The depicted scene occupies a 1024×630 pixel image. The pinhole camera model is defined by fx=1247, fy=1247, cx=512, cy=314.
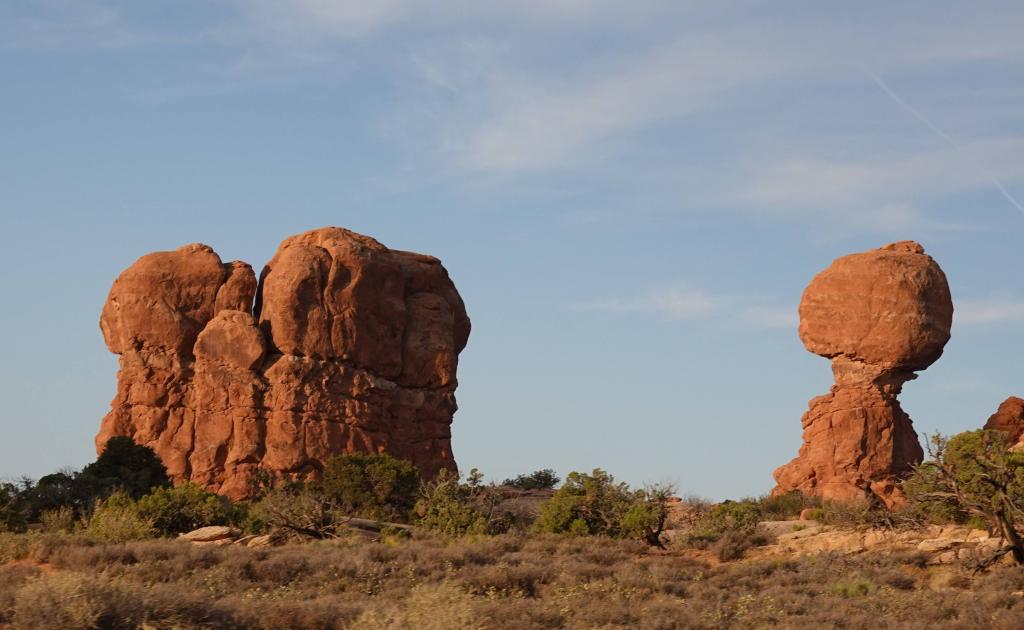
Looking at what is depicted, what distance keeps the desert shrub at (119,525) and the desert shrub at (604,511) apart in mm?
10327

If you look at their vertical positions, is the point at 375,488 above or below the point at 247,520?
above

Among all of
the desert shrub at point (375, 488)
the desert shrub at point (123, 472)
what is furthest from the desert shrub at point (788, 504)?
the desert shrub at point (123, 472)

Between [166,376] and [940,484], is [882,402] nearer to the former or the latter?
[940,484]

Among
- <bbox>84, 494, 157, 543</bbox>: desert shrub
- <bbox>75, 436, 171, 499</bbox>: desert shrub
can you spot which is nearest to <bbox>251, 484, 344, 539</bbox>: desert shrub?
<bbox>84, 494, 157, 543</bbox>: desert shrub

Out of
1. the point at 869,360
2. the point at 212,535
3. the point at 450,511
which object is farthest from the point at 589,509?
the point at 869,360

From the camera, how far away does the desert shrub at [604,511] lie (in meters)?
31.9

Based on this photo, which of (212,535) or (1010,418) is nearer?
(212,535)

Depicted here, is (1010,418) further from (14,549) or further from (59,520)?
(14,549)

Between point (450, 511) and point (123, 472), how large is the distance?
12717 mm

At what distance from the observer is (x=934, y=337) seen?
153 ft

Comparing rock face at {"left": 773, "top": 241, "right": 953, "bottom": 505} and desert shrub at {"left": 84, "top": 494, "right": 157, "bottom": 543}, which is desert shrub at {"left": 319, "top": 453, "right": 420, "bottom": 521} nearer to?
desert shrub at {"left": 84, "top": 494, "right": 157, "bottom": 543}

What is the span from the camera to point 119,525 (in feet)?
91.7

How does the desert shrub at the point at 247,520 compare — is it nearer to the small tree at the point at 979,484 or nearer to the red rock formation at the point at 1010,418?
the small tree at the point at 979,484

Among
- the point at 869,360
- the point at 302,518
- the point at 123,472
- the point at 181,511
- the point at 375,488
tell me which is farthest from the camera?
the point at 869,360
